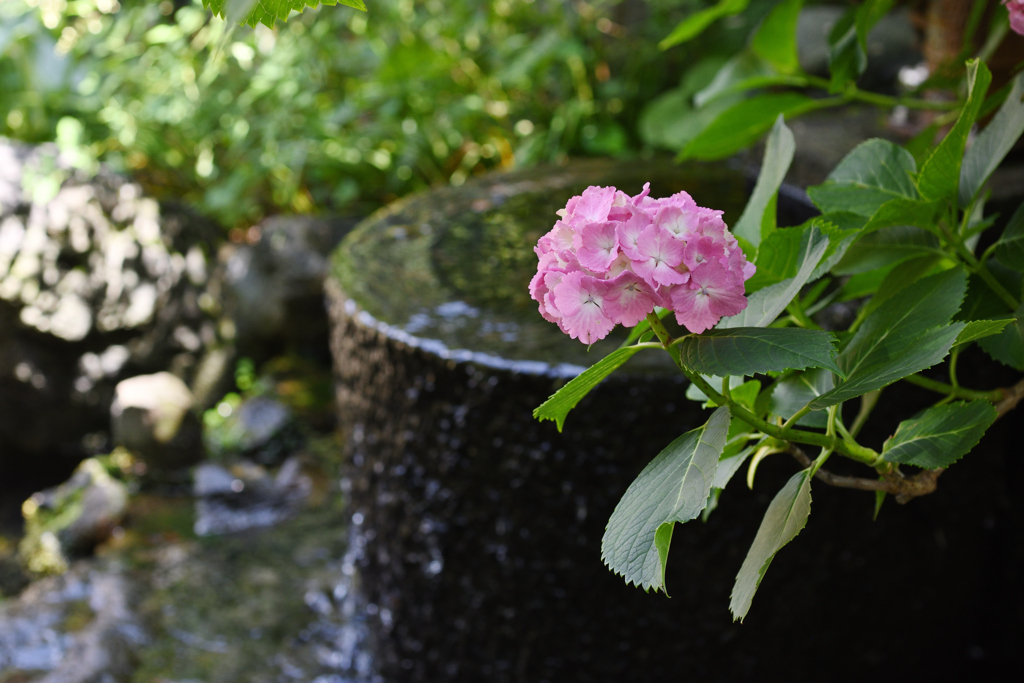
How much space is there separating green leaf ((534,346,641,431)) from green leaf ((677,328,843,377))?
0.13ft

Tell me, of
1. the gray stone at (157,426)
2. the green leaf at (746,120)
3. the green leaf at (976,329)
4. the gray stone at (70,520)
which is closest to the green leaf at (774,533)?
the green leaf at (976,329)

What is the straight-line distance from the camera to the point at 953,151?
601 millimetres

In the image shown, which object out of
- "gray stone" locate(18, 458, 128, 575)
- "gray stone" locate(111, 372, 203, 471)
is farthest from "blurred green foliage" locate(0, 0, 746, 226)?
"gray stone" locate(18, 458, 128, 575)

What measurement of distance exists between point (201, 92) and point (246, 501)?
1926mm

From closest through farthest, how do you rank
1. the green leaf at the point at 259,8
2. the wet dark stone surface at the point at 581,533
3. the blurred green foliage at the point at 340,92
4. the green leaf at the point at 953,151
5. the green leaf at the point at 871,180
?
the green leaf at the point at 259,8, the green leaf at the point at 953,151, the green leaf at the point at 871,180, the wet dark stone surface at the point at 581,533, the blurred green foliage at the point at 340,92

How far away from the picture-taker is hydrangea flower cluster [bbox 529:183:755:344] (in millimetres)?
449

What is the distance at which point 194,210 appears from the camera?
3455 mm

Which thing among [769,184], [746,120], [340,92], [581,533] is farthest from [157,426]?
[769,184]

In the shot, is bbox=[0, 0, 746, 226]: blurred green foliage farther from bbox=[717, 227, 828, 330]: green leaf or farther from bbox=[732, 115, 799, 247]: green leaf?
bbox=[717, 227, 828, 330]: green leaf

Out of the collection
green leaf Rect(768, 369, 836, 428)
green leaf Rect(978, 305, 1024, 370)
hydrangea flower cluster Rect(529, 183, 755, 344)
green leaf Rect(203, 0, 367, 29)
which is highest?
green leaf Rect(203, 0, 367, 29)

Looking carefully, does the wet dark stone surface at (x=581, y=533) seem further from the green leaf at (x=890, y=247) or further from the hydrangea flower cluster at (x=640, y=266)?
the hydrangea flower cluster at (x=640, y=266)

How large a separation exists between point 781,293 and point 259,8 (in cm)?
35

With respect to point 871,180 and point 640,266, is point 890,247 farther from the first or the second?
point 640,266

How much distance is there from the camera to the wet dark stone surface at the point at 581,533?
1.28 meters
